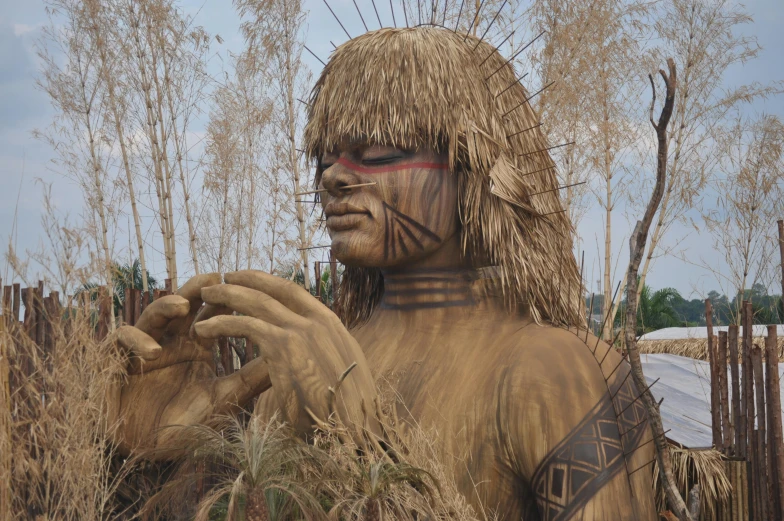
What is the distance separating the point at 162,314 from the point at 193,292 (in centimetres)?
10

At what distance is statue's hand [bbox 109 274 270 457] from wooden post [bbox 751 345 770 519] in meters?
2.47

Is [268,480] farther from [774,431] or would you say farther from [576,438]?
[774,431]

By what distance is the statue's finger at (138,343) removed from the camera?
2.25m

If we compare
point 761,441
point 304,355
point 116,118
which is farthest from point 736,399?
point 116,118

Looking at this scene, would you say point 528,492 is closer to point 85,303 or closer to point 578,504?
point 578,504

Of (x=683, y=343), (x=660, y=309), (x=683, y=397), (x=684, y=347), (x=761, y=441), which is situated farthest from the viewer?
(x=660, y=309)

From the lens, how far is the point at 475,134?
7.05 ft

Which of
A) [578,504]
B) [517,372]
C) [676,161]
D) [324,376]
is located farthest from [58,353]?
[676,161]

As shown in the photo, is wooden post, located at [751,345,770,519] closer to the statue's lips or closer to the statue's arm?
the statue's arm

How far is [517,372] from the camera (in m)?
1.99

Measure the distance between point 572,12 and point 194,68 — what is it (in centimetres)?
294

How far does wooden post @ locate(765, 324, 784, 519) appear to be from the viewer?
3.62 metres

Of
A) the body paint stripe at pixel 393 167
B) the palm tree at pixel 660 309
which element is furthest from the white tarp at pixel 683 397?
the palm tree at pixel 660 309

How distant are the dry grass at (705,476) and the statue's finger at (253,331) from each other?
7.79ft
